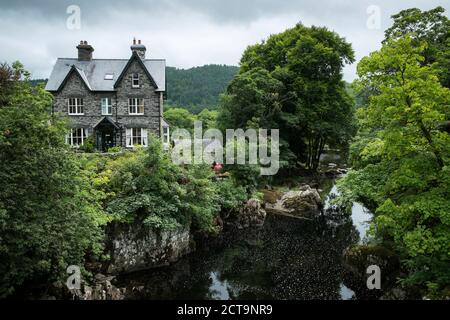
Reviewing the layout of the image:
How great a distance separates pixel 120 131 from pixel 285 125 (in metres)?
17.1

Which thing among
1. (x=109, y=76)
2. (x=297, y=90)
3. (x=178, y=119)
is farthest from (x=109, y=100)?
(x=178, y=119)

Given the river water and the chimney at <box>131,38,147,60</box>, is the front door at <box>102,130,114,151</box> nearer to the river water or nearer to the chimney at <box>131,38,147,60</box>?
the chimney at <box>131,38,147,60</box>

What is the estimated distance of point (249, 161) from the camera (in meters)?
27.3

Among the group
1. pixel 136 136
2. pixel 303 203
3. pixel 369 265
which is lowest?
pixel 369 265

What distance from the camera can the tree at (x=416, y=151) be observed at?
33.8ft

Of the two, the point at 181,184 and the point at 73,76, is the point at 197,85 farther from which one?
the point at 181,184

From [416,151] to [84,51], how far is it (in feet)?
107

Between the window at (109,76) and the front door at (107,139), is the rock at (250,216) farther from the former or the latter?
the window at (109,76)

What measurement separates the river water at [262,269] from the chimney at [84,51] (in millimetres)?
23683

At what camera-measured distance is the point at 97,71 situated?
3472 centimetres

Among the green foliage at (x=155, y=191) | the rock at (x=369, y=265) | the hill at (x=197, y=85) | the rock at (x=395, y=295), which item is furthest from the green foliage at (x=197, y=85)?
the rock at (x=395, y=295)
